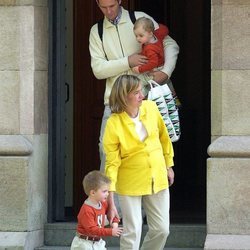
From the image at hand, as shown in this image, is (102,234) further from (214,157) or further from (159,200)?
(214,157)

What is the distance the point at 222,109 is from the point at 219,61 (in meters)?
0.42

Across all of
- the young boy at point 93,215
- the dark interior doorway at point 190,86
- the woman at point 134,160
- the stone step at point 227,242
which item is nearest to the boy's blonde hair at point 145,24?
the woman at point 134,160

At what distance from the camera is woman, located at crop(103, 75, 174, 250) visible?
1010cm

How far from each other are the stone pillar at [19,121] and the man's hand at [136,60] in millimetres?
962

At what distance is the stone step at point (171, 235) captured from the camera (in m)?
11.6

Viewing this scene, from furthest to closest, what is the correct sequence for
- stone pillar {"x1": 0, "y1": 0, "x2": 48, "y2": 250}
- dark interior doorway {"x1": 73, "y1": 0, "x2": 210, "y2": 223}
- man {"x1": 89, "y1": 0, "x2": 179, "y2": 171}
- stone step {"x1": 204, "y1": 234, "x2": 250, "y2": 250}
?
dark interior doorway {"x1": 73, "y1": 0, "x2": 210, "y2": 223} < stone pillar {"x1": 0, "y1": 0, "x2": 48, "y2": 250} < man {"x1": 89, "y1": 0, "x2": 179, "y2": 171} < stone step {"x1": 204, "y1": 234, "x2": 250, "y2": 250}

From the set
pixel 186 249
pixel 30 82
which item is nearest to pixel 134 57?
pixel 30 82

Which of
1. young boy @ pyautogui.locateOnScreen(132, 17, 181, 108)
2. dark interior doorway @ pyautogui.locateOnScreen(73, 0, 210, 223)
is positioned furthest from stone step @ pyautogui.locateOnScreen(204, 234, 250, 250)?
dark interior doorway @ pyautogui.locateOnScreen(73, 0, 210, 223)

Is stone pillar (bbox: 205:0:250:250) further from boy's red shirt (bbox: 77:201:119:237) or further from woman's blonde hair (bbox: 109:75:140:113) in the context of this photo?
boy's red shirt (bbox: 77:201:119:237)

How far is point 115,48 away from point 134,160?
62.9 inches

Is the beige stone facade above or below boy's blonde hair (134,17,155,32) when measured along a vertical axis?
below

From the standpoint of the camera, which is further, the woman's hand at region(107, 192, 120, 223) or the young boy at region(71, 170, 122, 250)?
→ the woman's hand at region(107, 192, 120, 223)

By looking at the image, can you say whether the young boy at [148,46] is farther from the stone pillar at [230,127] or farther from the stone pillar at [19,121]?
the stone pillar at [19,121]

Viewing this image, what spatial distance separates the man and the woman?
1096 mm
